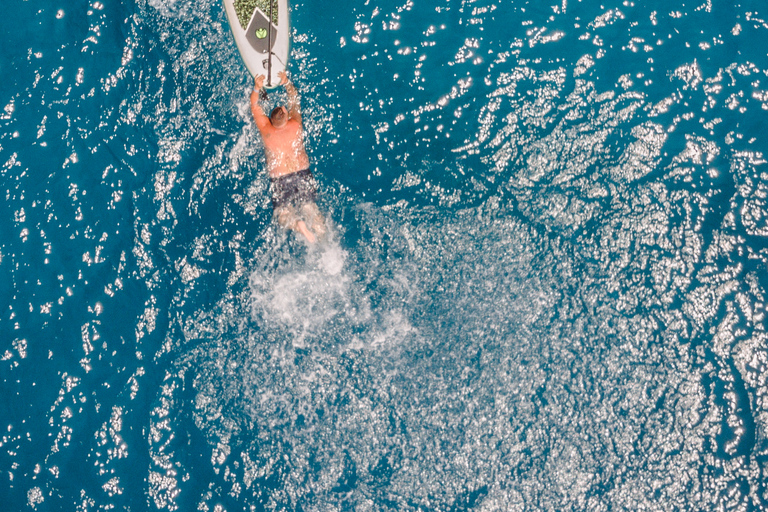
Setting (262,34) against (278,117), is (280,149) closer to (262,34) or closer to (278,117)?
(278,117)

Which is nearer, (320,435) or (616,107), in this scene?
(320,435)

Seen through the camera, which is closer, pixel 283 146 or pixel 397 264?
pixel 397 264

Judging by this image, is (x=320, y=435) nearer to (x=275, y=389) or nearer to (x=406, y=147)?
(x=275, y=389)

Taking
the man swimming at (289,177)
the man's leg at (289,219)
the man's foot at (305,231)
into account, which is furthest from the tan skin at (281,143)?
the man's foot at (305,231)

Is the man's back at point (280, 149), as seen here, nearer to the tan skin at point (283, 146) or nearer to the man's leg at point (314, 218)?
the tan skin at point (283, 146)

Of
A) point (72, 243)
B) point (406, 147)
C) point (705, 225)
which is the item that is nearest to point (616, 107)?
point (705, 225)

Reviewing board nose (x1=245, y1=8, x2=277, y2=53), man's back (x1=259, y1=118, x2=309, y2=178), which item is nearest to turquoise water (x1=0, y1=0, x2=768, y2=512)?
man's back (x1=259, y1=118, x2=309, y2=178)

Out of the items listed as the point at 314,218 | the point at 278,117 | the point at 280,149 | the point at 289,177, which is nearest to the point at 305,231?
the point at 314,218
